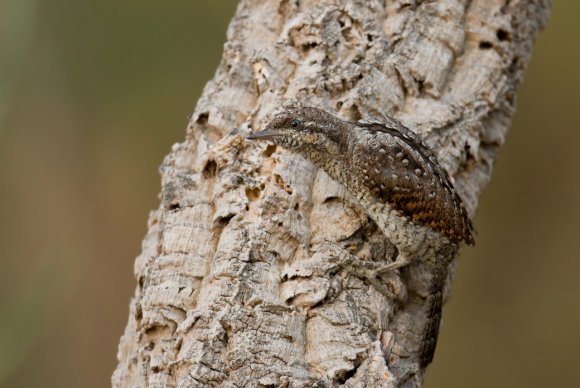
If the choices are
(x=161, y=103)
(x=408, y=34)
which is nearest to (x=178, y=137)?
(x=161, y=103)

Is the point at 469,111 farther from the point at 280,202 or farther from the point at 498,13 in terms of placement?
the point at 280,202

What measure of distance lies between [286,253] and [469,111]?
3.76 feet

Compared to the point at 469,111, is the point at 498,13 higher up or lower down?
higher up

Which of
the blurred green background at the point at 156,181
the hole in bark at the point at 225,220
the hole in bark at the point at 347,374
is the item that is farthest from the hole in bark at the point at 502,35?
the blurred green background at the point at 156,181

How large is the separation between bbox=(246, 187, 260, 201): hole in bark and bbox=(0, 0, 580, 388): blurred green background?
118 inches

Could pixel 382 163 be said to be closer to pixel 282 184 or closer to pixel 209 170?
pixel 282 184

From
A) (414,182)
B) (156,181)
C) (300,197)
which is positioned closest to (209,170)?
(300,197)

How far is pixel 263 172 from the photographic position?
343cm

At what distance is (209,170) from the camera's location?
3.53 m

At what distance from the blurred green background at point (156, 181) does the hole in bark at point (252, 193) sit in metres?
3.00

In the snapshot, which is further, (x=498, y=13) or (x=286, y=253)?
(x=498, y=13)

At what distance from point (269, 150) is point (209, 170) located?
268 millimetres

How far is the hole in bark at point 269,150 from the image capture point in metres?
3.50

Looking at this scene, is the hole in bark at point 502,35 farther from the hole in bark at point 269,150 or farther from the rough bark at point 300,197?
the hole in bark at point 269,150
